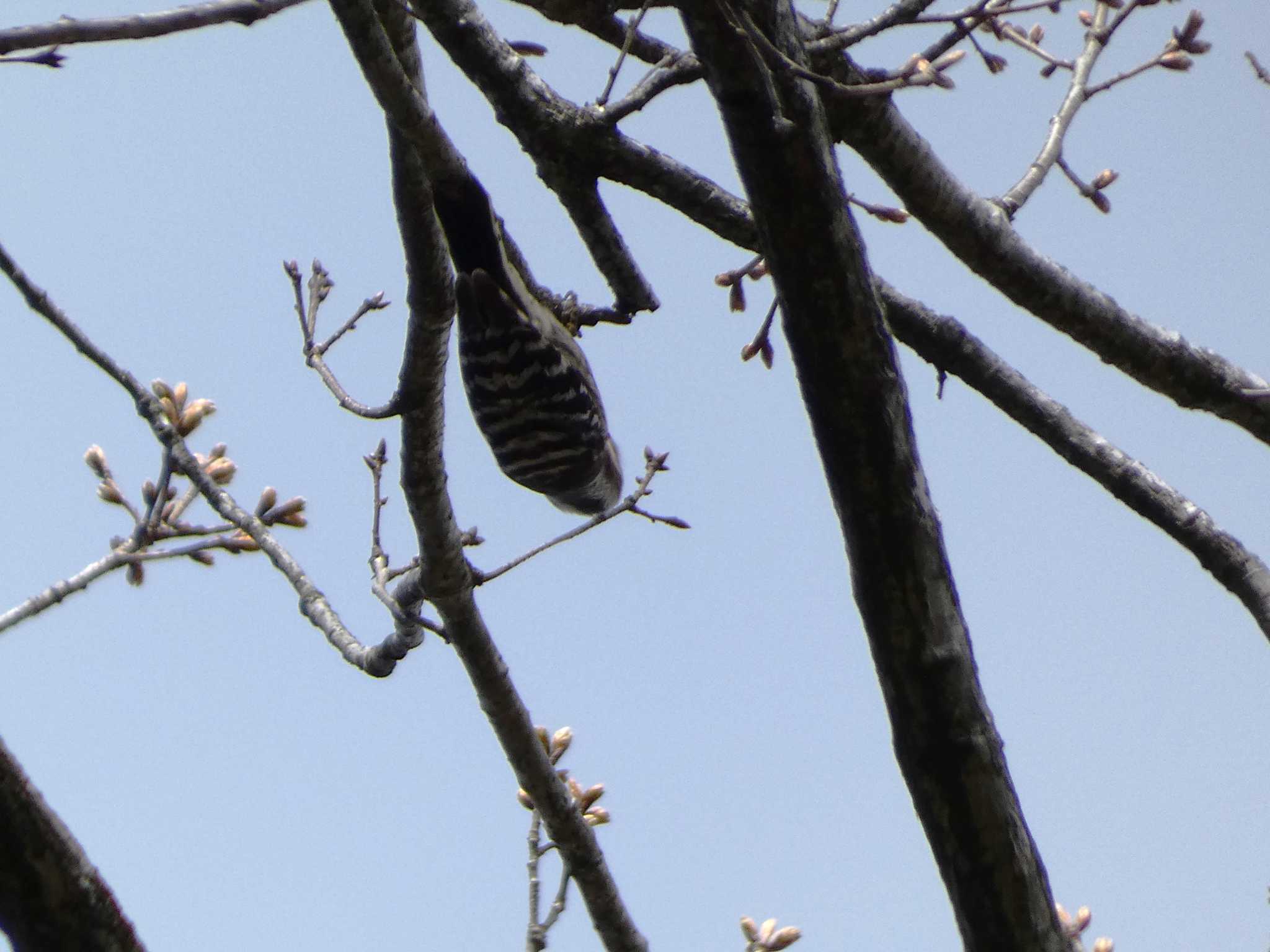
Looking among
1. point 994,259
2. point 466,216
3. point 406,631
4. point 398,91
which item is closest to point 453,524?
point 406,631

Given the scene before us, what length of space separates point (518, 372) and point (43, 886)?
357 cm

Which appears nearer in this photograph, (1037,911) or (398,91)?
(1037,911)

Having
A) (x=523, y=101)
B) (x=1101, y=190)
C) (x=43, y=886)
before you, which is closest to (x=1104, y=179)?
(x=1101, y=190)

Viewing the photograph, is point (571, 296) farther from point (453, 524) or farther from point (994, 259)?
A: point (994, 259)

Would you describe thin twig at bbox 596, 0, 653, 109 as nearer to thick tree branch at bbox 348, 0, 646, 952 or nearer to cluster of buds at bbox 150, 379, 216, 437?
thick tree branch at bbox 348, 0, 646, 952

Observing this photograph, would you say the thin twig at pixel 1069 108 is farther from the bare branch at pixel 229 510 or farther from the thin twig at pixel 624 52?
the bare branch at pixel 229 510

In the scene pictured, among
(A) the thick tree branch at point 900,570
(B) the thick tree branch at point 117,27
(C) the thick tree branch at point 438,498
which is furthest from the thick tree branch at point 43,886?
(C) the thick tree branch at point 438,498

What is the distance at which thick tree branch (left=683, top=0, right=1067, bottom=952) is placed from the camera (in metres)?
1.90

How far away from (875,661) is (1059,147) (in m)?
2.72

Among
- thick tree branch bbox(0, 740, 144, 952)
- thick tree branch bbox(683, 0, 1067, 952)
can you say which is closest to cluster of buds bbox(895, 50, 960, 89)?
thick tree branch bbox(683, 0, 1067, 952)

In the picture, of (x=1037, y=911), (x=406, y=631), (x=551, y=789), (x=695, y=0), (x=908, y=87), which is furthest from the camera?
(x=551, y=789)

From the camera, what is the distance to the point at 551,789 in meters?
4.28

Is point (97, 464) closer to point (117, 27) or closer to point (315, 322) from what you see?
point (315, 322)

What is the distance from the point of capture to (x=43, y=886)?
149 cm
